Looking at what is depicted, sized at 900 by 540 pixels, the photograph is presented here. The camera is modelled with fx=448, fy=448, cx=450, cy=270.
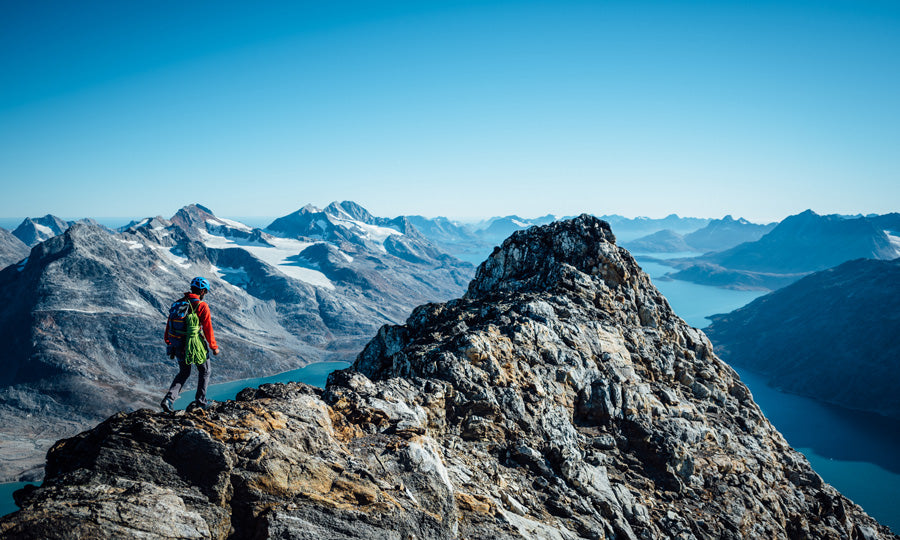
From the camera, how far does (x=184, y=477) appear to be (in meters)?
9.80

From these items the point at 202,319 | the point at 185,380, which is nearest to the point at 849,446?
the point at 185,380

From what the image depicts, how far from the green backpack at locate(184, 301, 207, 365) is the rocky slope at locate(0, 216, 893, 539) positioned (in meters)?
1.89

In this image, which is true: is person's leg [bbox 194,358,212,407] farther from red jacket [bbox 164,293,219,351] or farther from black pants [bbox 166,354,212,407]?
red jacket [bbox 164,293,219,351]

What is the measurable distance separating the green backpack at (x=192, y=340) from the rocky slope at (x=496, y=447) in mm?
1886

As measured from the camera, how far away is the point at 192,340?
14.0 meters

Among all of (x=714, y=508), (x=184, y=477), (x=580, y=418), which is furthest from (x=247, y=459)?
(x=714, y=508)

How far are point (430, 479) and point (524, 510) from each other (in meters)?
3.94

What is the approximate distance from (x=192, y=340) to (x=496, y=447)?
11.4 metres

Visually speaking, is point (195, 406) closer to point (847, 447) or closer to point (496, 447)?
point (496, 447)

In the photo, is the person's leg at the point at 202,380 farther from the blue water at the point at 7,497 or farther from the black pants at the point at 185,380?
the blue water at the point at 7,497

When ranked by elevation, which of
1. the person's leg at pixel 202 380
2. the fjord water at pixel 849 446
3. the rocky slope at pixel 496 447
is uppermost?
the person's leg at pixel 202 380

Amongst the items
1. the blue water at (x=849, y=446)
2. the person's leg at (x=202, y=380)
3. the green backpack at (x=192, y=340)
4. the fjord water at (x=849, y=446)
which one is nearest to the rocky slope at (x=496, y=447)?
the person's leg at (x=202, y=380)

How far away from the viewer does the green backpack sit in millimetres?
13870

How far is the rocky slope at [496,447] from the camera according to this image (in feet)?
31.7
